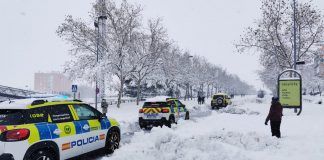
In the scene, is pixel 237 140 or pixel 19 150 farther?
pixel 237 140

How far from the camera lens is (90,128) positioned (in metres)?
8.33

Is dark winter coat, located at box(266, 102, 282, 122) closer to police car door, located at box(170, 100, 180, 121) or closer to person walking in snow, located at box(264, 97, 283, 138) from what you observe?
person walking in snow, located at box(264, 97, 283, 138)

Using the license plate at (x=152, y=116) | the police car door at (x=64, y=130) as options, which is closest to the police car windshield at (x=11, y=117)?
the police car door at (x=64, y=130)

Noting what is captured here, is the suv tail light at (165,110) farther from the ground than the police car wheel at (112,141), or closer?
farther from the ground

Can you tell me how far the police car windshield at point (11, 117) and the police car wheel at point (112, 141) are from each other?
3.18m

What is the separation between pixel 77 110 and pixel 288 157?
5173 millimetres

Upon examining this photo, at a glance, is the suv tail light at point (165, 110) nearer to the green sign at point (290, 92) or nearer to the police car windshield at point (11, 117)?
the police car windshield at point (11, 117)

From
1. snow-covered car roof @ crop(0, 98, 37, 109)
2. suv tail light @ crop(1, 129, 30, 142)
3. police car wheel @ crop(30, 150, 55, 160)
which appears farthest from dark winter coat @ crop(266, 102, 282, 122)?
suv tail light @ crop(1, 129, 30, 142)

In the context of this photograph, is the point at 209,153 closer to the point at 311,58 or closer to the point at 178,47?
the point at 311,58

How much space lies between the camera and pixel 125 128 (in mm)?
16906

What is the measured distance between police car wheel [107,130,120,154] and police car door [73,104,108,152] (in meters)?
0.27

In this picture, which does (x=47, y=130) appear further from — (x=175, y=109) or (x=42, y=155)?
(x=175, y=109)

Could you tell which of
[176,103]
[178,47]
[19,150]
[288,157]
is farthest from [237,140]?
[178,47]

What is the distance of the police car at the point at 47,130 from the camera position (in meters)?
6.15
